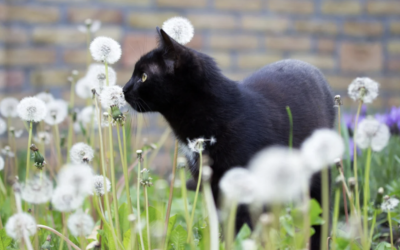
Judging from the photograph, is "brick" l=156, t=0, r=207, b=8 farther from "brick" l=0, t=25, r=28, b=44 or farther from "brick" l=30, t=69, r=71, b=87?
"brick" l=0, t=25, r=28, b=44

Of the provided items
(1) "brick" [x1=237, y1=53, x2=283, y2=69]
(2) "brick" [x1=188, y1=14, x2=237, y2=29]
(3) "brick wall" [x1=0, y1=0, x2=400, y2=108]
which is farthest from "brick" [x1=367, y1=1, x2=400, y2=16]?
(2) "brick" [x1=188, y1=14, x2=237, y2=29]

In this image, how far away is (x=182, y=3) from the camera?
3.21m

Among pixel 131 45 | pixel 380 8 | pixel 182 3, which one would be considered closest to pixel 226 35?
pixel 182 3

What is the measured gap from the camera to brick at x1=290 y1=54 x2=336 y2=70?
340 centimetres

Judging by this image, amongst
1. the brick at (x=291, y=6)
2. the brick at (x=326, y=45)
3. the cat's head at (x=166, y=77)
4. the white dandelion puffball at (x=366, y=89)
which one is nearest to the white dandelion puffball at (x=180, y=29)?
the cat's head at (x=166, y=77)

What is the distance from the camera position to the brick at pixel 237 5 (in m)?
3.25

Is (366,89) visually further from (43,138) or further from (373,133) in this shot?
(43,138)

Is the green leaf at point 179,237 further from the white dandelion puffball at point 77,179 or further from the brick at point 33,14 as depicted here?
the brick at point 33,14

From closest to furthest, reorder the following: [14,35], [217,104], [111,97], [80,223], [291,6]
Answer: [80,223] < [111,97] < [217,104] < [14,35] < [291,6]

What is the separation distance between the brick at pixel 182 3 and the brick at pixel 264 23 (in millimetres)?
309

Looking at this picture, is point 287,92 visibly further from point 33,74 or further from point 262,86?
point 33,74

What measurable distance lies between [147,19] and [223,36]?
533 millimetres

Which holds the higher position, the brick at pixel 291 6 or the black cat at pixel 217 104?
the brick at pixel 291 6

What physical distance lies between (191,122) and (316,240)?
63 cm
